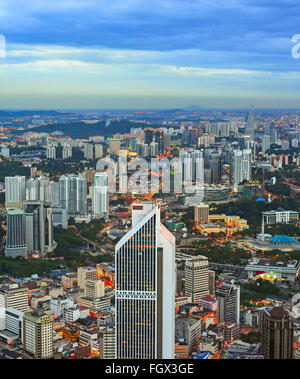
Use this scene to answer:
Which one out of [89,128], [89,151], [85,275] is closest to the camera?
[85,275]

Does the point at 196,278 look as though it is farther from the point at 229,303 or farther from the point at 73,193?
the point at 73,193

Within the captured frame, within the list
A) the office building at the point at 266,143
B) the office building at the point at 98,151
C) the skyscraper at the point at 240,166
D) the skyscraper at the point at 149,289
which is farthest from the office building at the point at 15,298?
the office building at the point at 266,143

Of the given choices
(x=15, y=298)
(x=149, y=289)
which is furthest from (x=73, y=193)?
(x=149, y=289)

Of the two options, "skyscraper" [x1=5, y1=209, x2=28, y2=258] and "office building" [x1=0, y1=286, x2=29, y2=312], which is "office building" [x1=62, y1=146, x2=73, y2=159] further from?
"office building" [x1=0, y1=286, x2=29, y2=312]

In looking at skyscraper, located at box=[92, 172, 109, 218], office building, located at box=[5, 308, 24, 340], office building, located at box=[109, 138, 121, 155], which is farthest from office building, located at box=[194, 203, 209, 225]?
office building, located at box=[5, 308, 24, 340]

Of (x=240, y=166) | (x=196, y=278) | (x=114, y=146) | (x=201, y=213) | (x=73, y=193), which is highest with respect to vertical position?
(x=114, y=146)

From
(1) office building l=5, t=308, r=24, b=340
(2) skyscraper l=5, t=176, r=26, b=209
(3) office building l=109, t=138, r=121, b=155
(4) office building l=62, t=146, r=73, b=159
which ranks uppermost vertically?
(3) office building l=109, t=138, r=121, b=155

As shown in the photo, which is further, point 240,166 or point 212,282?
point 240,166
